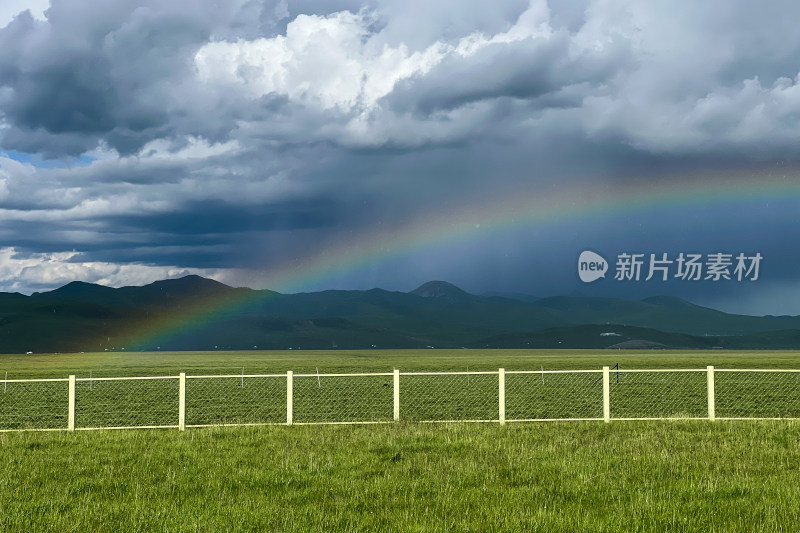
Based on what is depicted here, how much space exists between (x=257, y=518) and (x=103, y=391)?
4498 centimetres

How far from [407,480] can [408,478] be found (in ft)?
0.78

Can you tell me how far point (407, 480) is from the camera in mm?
13539

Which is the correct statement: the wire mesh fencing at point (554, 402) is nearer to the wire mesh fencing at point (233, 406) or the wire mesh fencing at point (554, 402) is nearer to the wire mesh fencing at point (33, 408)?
the wire mesh fencing at point (233, 406)

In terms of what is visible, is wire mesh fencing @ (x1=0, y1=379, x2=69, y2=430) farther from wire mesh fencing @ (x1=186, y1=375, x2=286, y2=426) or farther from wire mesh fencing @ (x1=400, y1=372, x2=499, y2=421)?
wire mesh fencing @ (x1=400, y1=372, x2=499, y2=421)

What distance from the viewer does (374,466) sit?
49.5 feet

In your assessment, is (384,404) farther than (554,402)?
No

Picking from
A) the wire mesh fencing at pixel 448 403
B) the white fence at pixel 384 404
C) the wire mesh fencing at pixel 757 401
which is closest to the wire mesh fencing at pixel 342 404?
the white fence at pixel 384 404

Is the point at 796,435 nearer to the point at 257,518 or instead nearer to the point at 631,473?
the point at 631,473

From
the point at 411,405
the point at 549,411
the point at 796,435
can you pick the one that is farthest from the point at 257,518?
the point at 411,405

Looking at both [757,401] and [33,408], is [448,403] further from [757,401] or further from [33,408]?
[33,408]

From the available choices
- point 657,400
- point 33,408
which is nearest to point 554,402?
point 657,400

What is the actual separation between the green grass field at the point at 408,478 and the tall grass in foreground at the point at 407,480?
4cm

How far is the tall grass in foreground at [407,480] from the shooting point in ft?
35.0

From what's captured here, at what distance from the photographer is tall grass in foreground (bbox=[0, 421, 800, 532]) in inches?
420
